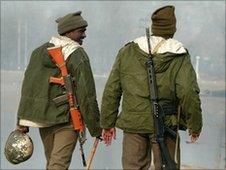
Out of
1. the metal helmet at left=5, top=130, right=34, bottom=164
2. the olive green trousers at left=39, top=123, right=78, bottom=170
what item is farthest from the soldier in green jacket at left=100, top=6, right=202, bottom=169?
the metal helmet at left=5, top=130, right=34, bottom=164

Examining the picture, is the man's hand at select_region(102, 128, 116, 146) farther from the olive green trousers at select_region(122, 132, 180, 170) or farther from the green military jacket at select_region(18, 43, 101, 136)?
the green military jacket at select_region(18, 43, 101, 136)

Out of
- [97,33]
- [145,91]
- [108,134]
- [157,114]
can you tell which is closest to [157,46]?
[145,91]

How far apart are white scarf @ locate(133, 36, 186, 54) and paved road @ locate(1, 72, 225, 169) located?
4.97m

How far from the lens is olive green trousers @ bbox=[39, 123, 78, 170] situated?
422 centimetres

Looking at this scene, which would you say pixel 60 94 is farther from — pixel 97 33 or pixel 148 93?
pixel 97 33

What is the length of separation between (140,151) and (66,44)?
91cm

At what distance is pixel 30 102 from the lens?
429 centimetres

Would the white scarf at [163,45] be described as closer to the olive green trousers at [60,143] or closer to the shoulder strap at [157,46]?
the shoulder strap at [157,46]

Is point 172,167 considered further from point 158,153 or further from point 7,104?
point 7,104

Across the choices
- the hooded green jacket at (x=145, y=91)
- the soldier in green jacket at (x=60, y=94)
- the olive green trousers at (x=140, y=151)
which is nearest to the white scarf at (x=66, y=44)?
the soldier in green jacket at (x=60, y=94)

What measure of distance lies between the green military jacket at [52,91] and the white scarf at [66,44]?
28 mm

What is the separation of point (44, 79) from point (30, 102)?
0.19m

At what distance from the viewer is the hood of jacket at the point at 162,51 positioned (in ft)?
12.4

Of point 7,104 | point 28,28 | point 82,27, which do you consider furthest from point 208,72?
point 82,27
